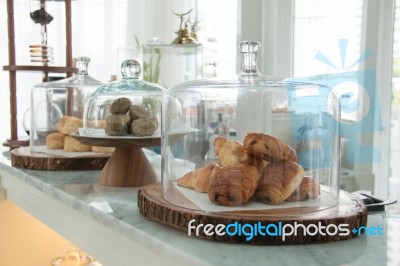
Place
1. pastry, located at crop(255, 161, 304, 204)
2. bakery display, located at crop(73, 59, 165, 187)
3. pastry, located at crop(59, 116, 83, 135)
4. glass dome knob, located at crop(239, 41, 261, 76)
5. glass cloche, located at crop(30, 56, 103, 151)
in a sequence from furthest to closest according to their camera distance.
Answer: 1. glass cloche, located at crop(30, 56, 103, 151)
2. pastry, located at crop(59, 116, 83, 135)
3. bakery display, located at crop(73, 59, 165, 187)
4. glass dome knob, located at crop(239, 41, 261, 76)
5. pastry, located at crop(255, 161, 304, 204)

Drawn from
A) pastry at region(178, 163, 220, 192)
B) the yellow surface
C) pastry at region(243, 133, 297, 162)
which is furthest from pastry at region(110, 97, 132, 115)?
the yellow surface

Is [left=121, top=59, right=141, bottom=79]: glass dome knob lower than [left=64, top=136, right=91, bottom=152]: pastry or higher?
higher

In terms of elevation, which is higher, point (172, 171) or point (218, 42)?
point (218, 42)

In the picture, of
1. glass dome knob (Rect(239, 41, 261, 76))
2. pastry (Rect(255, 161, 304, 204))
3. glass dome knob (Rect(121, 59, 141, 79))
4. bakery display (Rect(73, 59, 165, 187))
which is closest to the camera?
pastry (Rect(255, 161, 304, 204))

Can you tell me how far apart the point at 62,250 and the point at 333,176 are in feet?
3.60

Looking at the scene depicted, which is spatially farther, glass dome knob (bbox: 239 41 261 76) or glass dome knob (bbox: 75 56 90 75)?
glass dome knob (bbox: 75 56 90 75)

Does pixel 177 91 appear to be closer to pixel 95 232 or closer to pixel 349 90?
pixel 95 232

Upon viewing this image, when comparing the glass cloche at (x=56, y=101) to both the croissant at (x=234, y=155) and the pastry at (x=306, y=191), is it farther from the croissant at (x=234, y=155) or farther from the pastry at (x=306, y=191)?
the pastry at (x=306, y=191)

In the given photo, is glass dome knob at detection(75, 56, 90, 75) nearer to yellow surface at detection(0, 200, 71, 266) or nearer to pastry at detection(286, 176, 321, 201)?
yellow surface at detection(0, 200, 71, 266)

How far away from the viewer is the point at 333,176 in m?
0.86

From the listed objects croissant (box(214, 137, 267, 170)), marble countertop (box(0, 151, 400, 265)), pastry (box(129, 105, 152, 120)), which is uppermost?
pastry (box(129, 105, 152, 120))

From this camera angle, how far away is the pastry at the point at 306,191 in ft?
2.50

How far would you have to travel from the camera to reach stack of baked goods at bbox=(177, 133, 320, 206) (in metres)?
0.73

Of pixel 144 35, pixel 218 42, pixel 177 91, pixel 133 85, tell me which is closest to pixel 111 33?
pixel 144 35
